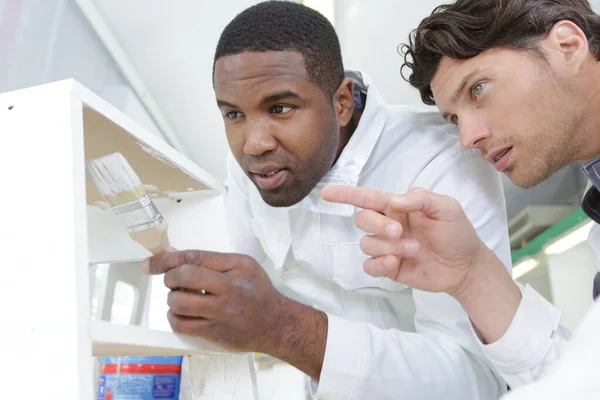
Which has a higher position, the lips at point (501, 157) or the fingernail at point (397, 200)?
the lips at point (501, 157)

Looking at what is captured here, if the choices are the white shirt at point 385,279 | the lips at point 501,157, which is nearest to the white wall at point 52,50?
the white shirt at point 385,279

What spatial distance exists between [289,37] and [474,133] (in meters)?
0.36

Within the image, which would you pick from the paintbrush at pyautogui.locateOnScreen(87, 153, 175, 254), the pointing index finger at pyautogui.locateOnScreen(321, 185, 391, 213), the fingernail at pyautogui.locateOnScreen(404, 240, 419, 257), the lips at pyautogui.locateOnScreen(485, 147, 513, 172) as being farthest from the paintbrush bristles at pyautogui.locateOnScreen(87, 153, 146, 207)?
the lips at pyautogui.locateOnScreen(485, 147, 513, 172)

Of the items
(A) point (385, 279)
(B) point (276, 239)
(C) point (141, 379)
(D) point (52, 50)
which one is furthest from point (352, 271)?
(D) point (52, 50)

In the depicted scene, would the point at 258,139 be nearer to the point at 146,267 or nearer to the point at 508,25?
the point at 146,267

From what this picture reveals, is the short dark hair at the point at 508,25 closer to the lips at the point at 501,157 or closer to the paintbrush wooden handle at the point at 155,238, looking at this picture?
the lips at the point at 501,157

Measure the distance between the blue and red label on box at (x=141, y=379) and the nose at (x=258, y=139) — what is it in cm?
56

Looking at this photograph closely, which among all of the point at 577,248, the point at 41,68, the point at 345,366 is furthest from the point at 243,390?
the point at 577,248

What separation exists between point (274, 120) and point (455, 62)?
356 millimetres

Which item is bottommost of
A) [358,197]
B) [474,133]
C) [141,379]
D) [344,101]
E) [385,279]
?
[141,379]

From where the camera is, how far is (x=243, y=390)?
2.29ft

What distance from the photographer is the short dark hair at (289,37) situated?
0.90 m

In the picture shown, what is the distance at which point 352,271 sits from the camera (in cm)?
95

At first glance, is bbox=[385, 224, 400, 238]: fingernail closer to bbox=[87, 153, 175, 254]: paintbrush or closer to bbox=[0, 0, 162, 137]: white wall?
bbox=[87, 153, 175, 254]: paintbrush
